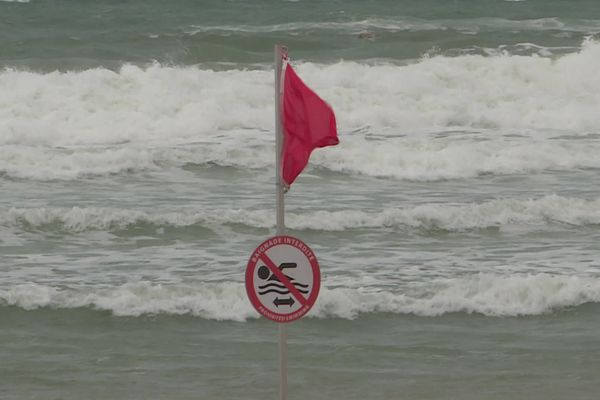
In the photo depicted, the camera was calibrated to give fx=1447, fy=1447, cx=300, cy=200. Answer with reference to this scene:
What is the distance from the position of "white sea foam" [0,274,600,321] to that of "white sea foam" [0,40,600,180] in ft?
22.2

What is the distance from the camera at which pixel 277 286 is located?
8523 mm

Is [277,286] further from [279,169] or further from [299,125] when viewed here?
[299,125]

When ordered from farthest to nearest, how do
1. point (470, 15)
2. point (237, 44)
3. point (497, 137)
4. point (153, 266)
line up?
point (470, 15) → point (237, 44) → point (497, 137) → point (153, 266)

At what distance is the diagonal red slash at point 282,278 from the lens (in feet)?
27.6

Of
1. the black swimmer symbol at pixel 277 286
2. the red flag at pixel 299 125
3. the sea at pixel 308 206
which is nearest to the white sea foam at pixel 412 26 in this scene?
Answer: the sea at pixel 308 206

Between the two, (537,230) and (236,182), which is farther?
(236,182)

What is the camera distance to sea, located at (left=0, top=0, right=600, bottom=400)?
11984 mm

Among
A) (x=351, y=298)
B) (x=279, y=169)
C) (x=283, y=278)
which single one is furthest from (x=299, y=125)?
(x=351, y=298)

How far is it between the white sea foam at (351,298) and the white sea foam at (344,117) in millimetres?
6781

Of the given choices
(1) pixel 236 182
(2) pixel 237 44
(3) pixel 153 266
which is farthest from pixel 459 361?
(2) pixel 237 44

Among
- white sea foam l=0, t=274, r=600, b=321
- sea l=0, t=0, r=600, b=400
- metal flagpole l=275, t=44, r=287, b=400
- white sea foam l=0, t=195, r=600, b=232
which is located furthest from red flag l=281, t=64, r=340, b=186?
white sea foam l=0, t=195, r=600, b=232

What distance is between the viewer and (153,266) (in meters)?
15.2

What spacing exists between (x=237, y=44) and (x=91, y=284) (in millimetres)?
17952

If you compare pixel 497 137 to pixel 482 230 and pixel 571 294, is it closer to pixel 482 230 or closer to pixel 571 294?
pixel 482 230
